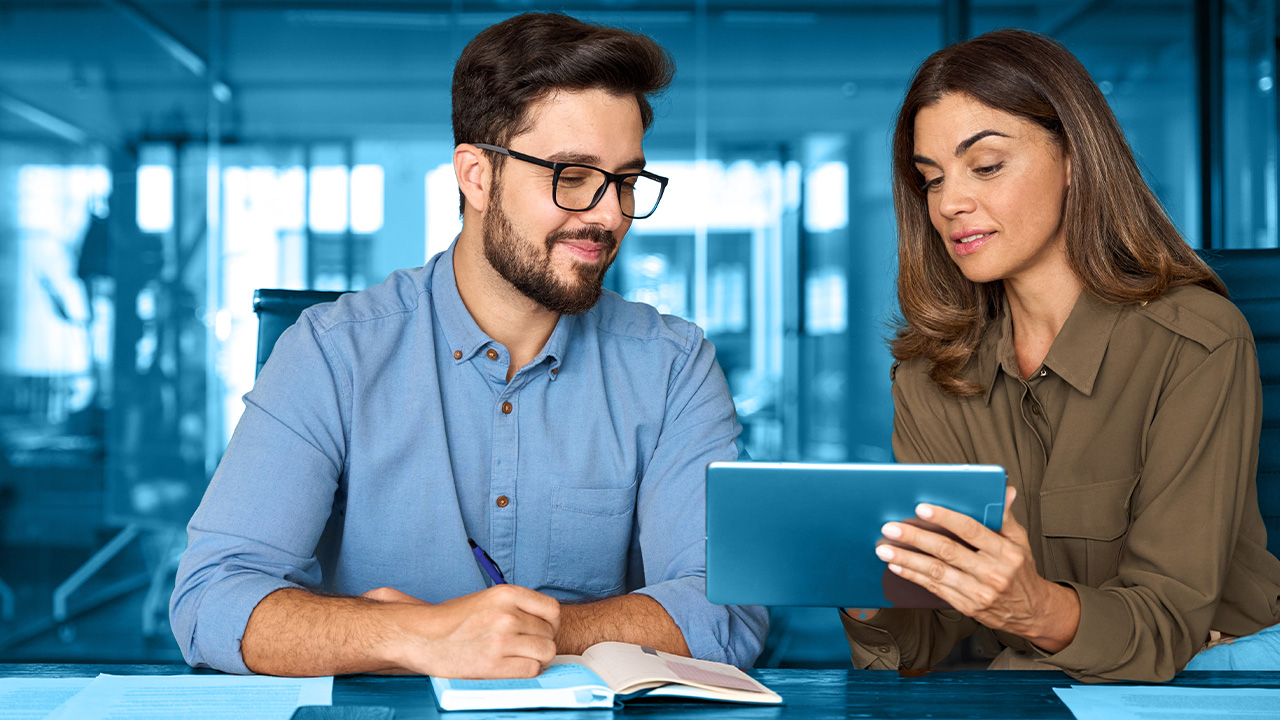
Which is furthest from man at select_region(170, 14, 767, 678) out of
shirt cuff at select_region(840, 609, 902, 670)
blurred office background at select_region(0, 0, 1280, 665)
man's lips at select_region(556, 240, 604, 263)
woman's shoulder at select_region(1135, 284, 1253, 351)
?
blurred office background at select_region(0, 0, 1280, 665)

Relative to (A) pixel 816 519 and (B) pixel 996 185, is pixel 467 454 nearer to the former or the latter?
(A) pixel 816 519

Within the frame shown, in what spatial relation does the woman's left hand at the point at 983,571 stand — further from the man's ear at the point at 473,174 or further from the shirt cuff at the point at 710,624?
the man's ear at the point at 473,174

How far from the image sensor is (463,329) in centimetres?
165

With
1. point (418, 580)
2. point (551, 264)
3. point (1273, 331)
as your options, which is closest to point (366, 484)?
point (418, 580)

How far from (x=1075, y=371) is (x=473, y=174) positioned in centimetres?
102

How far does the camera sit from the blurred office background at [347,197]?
13.3ft

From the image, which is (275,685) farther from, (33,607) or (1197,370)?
(33,607)

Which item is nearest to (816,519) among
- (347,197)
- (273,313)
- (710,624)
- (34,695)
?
(710,624)

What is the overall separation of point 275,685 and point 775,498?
0.58 meters

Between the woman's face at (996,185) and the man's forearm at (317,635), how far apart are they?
103cm

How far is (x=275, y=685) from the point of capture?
1123 millimetres

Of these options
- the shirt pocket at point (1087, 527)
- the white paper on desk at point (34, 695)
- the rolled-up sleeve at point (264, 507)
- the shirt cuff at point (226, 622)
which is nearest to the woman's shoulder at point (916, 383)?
the shirt pocket at point (1087, 527)

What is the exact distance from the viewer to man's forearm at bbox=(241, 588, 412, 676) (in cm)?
117

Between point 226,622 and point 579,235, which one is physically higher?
point 579,235
